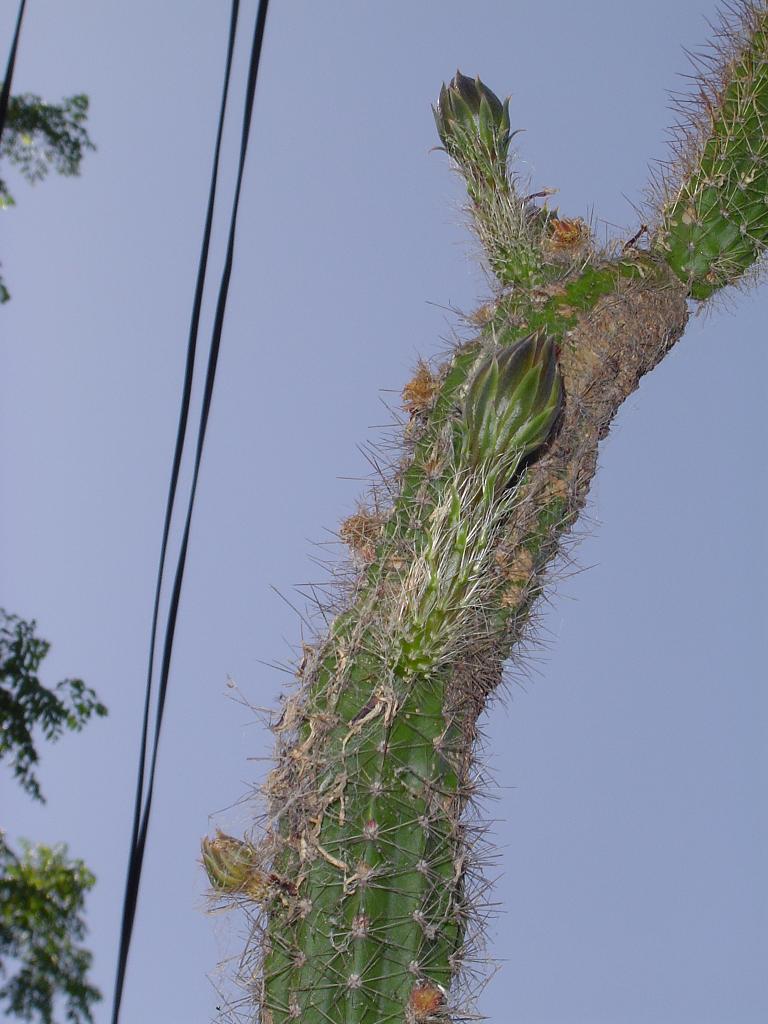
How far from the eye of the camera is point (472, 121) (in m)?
1.81

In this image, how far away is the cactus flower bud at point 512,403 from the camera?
1313 millimetres

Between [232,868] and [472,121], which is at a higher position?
[472,121]

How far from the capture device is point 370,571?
1.36 metres

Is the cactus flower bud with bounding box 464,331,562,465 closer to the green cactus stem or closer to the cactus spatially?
the cactus

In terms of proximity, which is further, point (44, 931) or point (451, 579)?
point (44, 931)

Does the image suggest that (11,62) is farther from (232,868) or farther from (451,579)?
(232,868)

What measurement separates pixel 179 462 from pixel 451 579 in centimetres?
40

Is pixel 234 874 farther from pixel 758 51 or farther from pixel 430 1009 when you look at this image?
pixel 758 51

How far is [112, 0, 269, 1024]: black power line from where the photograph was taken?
0.89m

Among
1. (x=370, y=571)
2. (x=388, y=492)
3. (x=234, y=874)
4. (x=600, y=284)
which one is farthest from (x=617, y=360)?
(x=234, y=874)

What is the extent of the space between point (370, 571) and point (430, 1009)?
56 centimetres

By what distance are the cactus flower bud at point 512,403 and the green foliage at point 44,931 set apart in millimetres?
2011

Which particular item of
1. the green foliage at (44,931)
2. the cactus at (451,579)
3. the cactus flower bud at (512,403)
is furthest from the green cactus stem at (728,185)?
the green foliage at (44,931)

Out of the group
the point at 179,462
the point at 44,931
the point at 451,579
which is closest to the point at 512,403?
the point at 451,579
